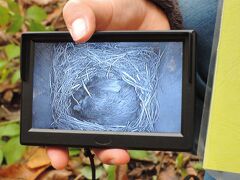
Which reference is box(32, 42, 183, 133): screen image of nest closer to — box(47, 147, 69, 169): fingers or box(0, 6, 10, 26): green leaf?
box(47, 147, 69, 169): fingers

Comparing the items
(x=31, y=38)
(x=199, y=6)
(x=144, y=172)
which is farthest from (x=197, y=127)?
(x=144, y=172)

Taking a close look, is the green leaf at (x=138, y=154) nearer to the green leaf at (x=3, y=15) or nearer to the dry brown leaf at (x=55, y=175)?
the dry brown leaf at (x=55, y=175)

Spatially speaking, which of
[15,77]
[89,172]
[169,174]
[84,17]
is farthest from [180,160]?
[84,17]

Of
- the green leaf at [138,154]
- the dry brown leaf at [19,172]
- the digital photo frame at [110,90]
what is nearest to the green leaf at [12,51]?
the dry brown leaf at [19,172]

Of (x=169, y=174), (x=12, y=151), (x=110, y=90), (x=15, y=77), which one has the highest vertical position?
(x=110, y=90)

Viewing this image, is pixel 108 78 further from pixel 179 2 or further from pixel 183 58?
pixel 179 2

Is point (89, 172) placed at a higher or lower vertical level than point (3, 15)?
lower

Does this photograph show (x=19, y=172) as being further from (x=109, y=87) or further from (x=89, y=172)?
(x=109, y=87)

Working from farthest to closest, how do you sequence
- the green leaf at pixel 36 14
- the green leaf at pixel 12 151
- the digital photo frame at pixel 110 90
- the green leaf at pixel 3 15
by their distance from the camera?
1. the green leaf at pixel 36 14
2. the green leaf at pixel 3 15
3. the green leaf at pixel 12 151
4. the digital photo frame at pixel 110 90
